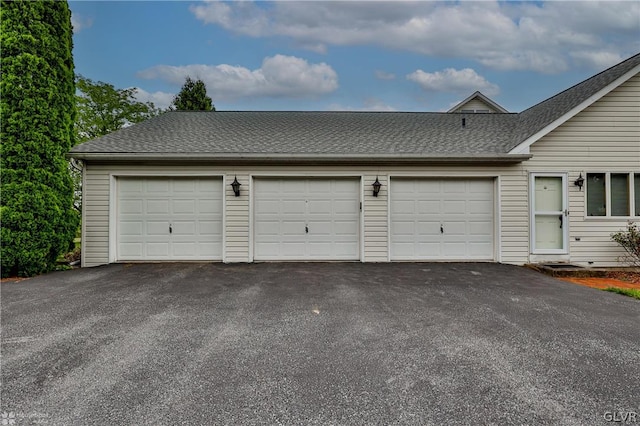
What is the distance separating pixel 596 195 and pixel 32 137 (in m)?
12.6

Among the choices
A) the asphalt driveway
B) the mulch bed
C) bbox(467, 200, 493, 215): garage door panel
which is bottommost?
the mulch bed

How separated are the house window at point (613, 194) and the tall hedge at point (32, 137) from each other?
12.1m

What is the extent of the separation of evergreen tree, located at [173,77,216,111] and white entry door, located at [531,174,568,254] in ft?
55.6

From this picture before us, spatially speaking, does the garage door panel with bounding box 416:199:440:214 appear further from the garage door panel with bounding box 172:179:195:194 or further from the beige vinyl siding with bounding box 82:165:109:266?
the beige vinyl siding with bounding box 82:165:109:266

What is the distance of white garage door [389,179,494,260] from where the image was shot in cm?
705

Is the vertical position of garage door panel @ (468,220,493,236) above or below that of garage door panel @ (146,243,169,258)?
above

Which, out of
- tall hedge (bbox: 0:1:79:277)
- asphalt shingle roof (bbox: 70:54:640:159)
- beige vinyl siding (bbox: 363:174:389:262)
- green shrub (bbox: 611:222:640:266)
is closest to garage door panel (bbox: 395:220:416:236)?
beige vinyl siding (bbox: 363:174:389:262)

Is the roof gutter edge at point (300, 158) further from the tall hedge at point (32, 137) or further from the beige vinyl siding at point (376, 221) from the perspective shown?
the tall hedge at point (32, 137)

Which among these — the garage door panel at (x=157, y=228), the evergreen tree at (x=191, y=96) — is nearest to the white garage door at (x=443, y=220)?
the garage door panel at (x=157, y=228)

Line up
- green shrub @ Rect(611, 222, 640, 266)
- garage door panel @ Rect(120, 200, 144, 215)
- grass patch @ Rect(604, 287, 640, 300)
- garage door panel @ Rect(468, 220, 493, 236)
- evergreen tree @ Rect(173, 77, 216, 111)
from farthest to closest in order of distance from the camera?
1. evergreen tree @ Rect(173, 77, 216, 111)
2. garage door panel @ Rect(468, 220, 493, 236)
3. garage door panel @ Rect(120, 200, 144, 215)
4. green shrub @ Rect(611, 222, 640, 266)
5. grass patch @ Rect(604, 287, 640, 300)

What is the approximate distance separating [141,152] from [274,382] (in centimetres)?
647

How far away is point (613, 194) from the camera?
6.80m

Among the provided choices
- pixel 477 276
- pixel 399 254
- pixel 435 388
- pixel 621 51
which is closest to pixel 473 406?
pixel 435 388

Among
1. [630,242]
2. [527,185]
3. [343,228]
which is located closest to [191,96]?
[343,228]
